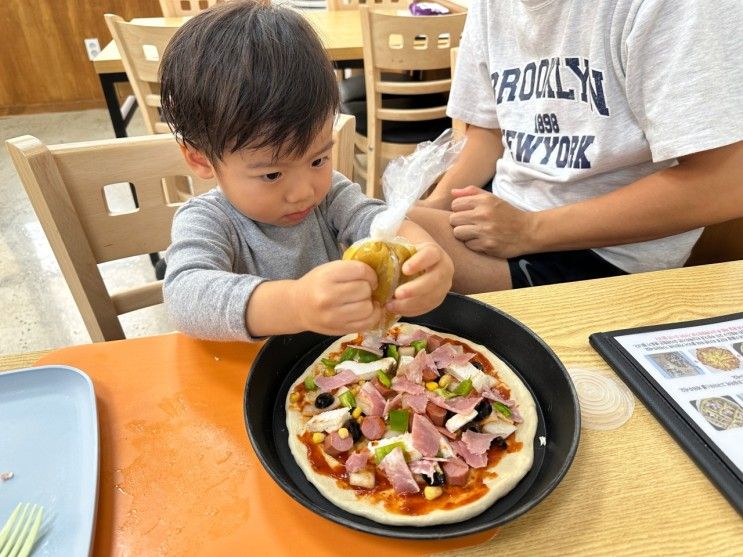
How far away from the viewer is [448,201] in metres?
1.58

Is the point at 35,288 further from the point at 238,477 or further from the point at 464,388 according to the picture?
the point at 464,388

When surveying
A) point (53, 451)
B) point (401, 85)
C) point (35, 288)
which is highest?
point (53, 451)

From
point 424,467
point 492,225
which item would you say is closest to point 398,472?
point 424,467

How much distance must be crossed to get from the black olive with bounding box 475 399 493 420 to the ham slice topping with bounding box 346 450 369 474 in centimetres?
19

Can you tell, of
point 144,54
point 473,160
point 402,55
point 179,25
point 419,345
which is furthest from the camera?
point 179,25

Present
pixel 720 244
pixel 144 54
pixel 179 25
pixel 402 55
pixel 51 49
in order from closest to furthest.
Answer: pixel 720 244
pixel 144 54
pixel 402 55
pixel 179 25
pixel 51 49

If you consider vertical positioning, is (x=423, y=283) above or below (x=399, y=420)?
above

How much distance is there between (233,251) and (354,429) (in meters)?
0.46

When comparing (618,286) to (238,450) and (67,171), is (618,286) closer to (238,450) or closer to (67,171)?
(238,450)

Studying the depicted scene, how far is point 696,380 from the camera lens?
0.83 m

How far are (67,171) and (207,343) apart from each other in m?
0.48

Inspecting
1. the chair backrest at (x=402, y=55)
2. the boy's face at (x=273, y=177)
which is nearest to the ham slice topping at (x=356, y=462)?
the boy's face at (x=273, y=177)

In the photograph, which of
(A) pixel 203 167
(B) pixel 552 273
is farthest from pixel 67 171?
(B) pixel 552 273

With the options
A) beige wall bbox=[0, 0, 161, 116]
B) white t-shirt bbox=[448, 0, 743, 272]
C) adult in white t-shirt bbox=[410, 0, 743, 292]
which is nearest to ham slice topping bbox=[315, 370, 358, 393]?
adult in white t-shirt bbox=[410, 0, 743, 292]
